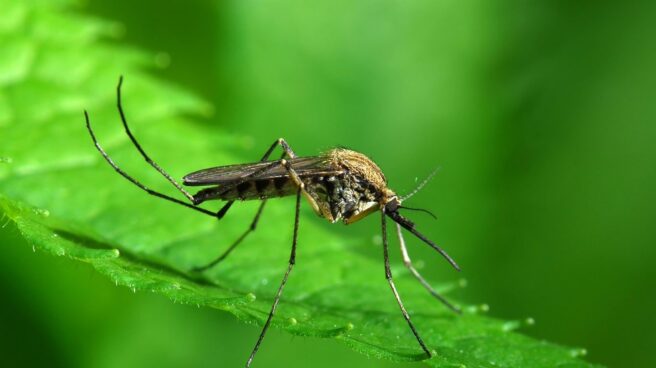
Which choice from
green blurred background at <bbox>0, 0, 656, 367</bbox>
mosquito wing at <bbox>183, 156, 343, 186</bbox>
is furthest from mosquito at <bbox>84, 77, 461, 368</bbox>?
green blurred background at <bbox>0, 0, 656, 367</bbox>

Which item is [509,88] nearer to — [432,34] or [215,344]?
[432,34]

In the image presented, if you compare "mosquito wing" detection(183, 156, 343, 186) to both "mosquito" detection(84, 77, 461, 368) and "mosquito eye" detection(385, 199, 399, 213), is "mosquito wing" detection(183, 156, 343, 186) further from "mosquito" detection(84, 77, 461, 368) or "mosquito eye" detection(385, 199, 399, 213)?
"mosquito eye" detection(385, 199, 399, 213)

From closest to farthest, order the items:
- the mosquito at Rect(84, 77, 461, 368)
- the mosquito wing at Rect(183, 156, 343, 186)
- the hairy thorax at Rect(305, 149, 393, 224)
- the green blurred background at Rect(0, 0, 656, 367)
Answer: the mosquito wing at Rect(183, 156, 343, 186), the mosquito at Rect(84, 77, 461, 368), the hairy thorax at Rect(305, 149, 393, 224), the green blurred background at Rect(0, 0, 656, 367)

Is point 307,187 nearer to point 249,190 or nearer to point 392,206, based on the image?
point 249,190

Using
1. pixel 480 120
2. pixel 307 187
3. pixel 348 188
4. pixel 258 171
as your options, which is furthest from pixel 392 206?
pixel 480 120

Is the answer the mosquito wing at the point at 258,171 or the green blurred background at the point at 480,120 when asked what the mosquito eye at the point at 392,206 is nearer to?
the mosquito wing at the point at 258,171

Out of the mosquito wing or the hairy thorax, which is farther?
the hairy thorax

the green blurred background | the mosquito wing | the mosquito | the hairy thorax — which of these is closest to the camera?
the mosquito wing

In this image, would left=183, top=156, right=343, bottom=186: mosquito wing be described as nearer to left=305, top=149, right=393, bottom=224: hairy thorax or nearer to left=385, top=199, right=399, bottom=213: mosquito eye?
left=305, top=149, right=393, bottom=224: hairy thorax
